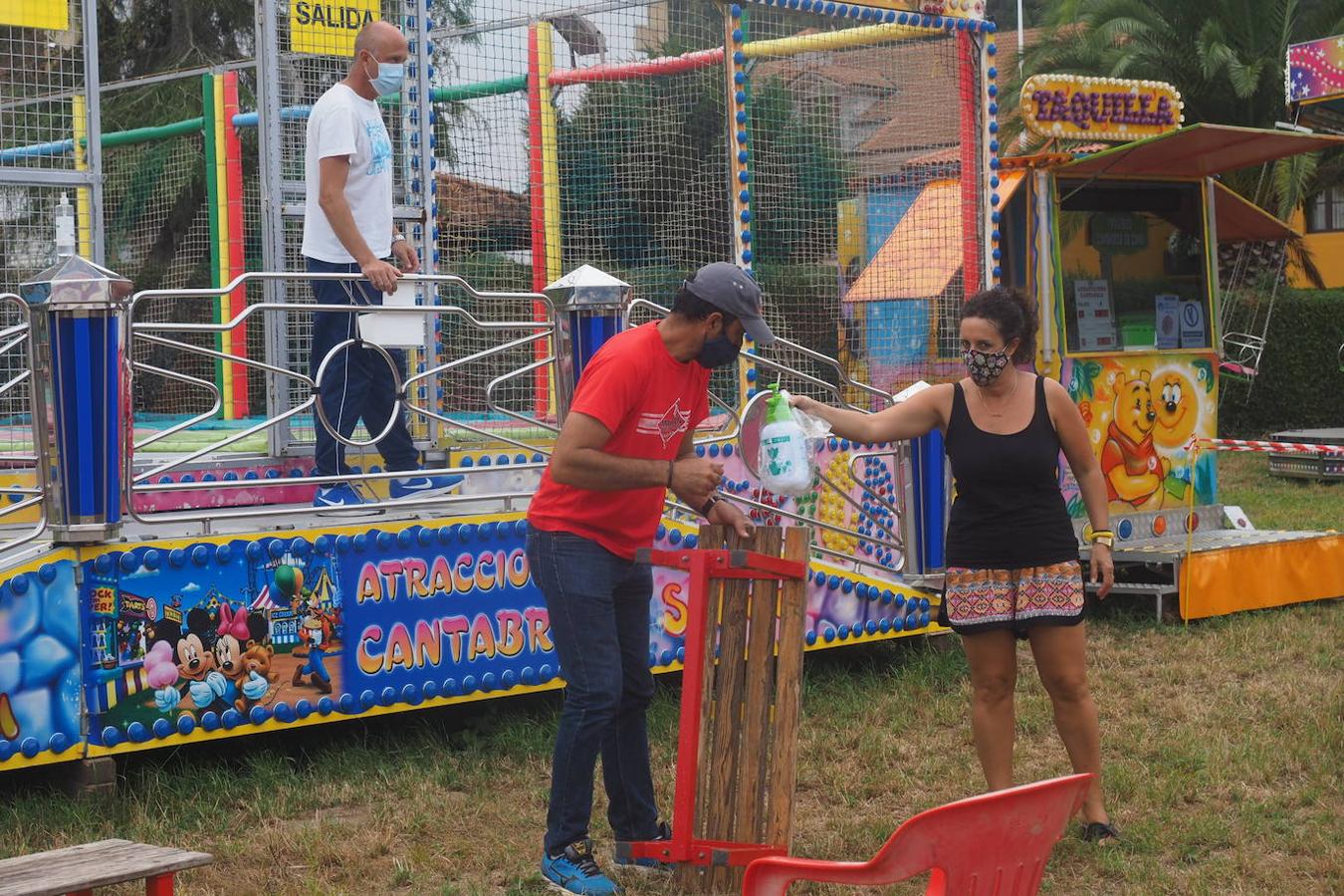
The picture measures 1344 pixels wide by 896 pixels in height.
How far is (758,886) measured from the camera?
2.94 m

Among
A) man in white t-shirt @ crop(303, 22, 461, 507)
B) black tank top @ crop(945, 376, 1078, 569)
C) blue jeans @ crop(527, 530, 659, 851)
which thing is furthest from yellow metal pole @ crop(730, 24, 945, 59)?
blue jeans @ crop(527, 530, 659, 851)

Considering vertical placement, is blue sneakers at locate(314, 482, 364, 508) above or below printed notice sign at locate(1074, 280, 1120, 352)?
below

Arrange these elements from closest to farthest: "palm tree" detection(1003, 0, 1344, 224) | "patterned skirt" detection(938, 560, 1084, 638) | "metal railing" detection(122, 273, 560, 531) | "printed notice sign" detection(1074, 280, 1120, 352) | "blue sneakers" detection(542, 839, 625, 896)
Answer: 1. "blue sneakers" detection(542, 839, 625, 896)
2. "patterned skirt" detection(938, 560, 1084, 638)
3. "metal railing" detection(122, 273, 560, 531)
4. "printed notice sign" detection(1074, 280, 1120, 352)
5. "palm tree" detection(1003, 0, 1344, 224)

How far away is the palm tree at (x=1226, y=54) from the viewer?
21.4 m

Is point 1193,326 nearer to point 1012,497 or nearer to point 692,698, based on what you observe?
point 1012,497

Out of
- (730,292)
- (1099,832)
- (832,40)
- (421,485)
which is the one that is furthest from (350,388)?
(832,40)

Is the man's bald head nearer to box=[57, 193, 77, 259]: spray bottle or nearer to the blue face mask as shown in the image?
the blue face mask

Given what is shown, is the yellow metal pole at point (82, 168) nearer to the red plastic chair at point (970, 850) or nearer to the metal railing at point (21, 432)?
the metal railing at point (21, 432)

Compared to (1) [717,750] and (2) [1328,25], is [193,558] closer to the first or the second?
(1) [717,750]

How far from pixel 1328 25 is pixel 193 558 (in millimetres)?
21163

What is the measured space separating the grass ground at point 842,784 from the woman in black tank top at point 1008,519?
0.52 meters

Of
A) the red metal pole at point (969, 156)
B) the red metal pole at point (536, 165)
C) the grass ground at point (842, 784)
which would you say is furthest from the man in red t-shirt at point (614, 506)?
the red metal pole at point (969, 156)

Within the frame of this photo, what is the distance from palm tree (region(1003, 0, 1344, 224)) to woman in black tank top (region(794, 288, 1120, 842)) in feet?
57.1

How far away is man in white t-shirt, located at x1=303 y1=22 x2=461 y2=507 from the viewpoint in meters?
6.51
